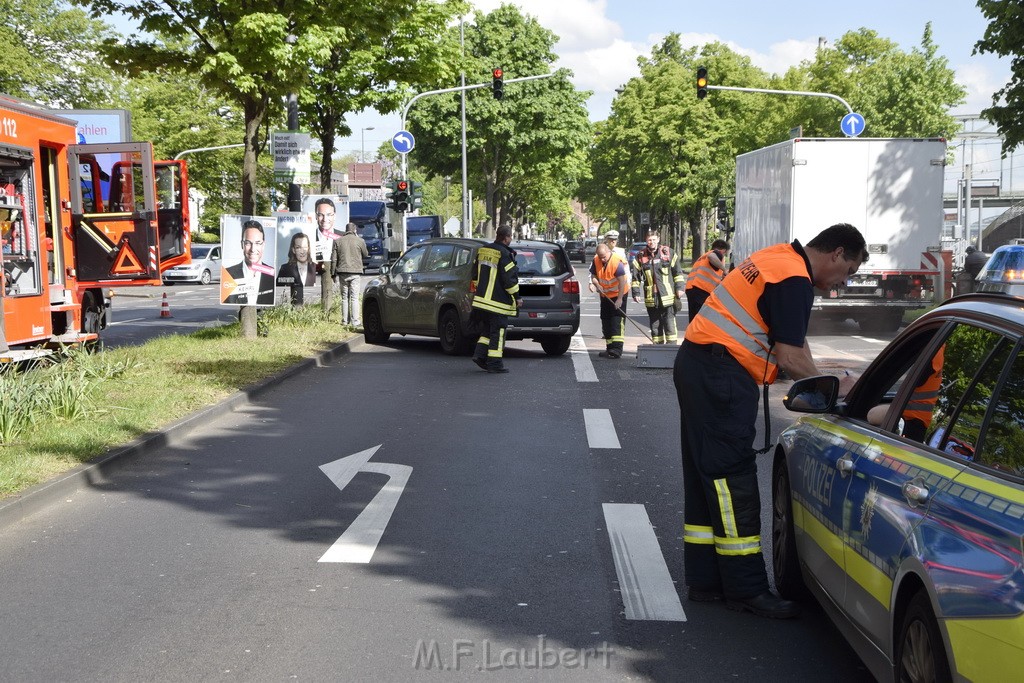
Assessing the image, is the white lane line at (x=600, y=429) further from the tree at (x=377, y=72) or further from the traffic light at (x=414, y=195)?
the traffic light at (x=414, y=195)

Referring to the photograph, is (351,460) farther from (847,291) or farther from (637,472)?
(847,291)

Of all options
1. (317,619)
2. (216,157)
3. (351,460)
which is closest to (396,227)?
(216,157)

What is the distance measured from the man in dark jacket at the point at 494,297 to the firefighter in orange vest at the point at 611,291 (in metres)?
2.35

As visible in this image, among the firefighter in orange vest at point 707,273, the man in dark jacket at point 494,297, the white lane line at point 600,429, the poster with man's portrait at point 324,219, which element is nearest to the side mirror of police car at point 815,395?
the white lane line at point 600,429

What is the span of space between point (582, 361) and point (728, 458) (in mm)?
12123

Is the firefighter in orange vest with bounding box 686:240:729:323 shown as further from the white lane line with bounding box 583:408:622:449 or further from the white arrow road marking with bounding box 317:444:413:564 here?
the white arrow road marking with bounding box 317:444:413:564

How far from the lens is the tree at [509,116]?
188 ft

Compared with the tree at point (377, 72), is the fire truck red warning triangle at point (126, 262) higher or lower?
lower

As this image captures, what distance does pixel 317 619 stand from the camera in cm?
534

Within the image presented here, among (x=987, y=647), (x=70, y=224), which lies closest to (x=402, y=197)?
(x=70, y=224)

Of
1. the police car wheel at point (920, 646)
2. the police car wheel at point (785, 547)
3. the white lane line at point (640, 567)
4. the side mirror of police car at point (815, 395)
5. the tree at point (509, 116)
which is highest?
the tree at point (509, 116)

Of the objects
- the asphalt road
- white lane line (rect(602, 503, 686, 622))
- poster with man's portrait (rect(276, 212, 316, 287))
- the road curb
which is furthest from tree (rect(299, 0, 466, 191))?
white lane line (rect(602, 503, 686, 622))

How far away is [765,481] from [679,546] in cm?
200

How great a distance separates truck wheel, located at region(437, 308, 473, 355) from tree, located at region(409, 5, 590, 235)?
39.6 m
